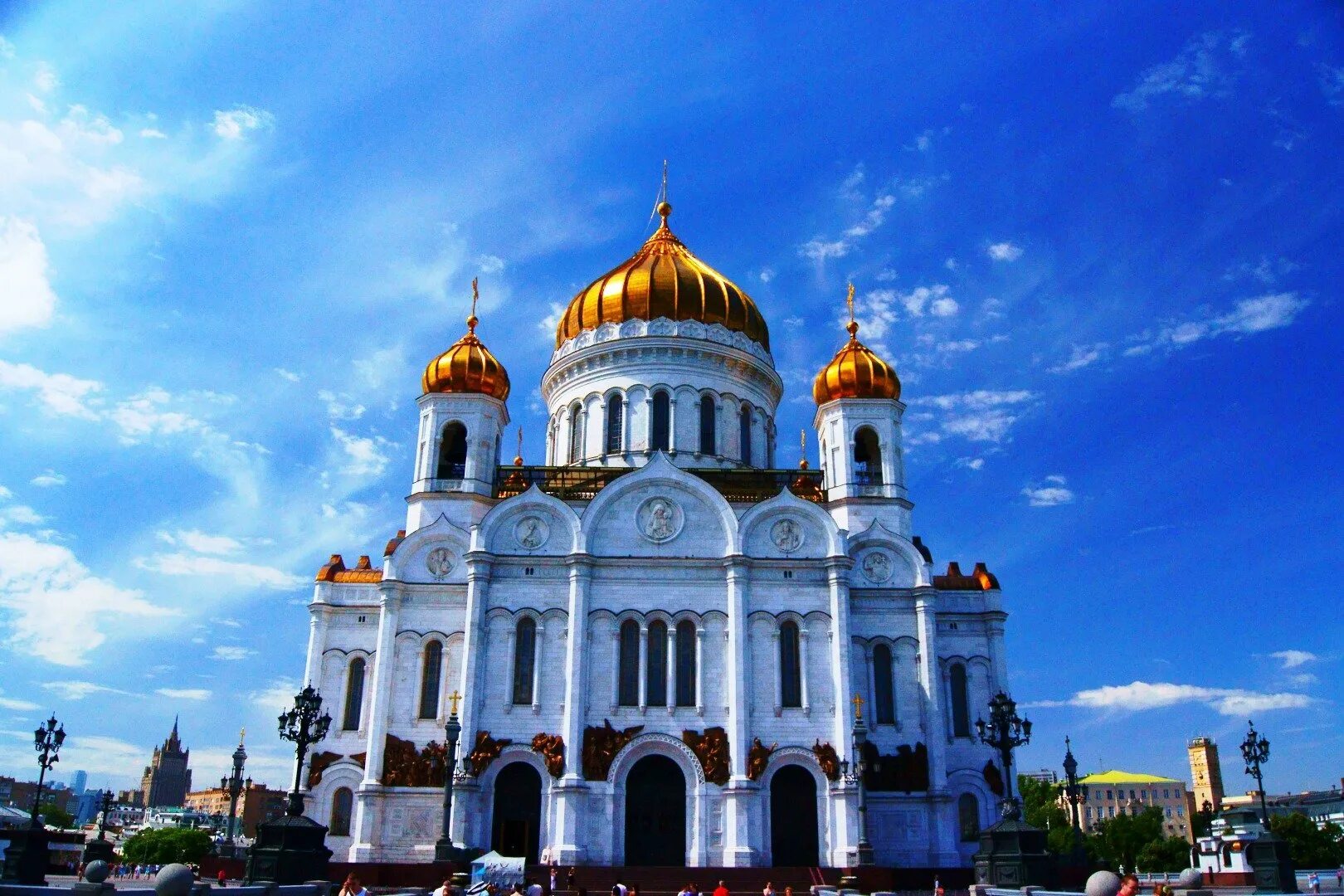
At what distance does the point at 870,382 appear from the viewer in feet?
119

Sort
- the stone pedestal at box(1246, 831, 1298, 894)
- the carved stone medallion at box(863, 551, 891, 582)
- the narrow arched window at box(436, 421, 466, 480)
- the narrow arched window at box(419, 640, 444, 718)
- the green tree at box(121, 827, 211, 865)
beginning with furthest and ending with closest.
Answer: the green tree at box(121, 827, 211, 865)
the narrow arched window at box(436, 421, 466, 480)
the carved stone medallion at box(863, 551, 891, 582)
the narrow arched window at box(419, 640, 444, 718)
the stone pedestal at box(1246, 831, 1298, 894)

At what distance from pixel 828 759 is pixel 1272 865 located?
430 inches

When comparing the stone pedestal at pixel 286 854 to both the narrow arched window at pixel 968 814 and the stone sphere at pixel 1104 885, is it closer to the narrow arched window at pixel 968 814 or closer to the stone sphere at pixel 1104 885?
the stone sphere at pixel 1104 885

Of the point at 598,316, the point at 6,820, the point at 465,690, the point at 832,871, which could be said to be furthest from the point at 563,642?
the point at 6,820

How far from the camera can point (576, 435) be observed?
1543 inches

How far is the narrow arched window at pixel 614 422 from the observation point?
37.9 meters

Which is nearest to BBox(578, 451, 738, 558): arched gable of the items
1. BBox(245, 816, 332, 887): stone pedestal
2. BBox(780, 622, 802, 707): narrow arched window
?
BBox(780, 622, 802, 707): narrow arched window

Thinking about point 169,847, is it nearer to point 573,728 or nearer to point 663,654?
point 573,728

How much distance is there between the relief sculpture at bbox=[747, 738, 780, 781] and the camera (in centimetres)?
2988

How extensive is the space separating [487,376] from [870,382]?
13.0m

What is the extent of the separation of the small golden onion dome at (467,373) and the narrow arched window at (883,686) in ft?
49.6

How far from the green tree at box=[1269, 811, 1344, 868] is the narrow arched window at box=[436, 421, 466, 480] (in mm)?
50284

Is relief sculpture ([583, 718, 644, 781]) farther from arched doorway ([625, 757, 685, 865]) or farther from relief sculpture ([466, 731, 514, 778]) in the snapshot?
relief sculpture ([466, 731, 514, 778])

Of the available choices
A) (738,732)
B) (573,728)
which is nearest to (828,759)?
(738,732)
